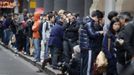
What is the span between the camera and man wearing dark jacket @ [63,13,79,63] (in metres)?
15.8

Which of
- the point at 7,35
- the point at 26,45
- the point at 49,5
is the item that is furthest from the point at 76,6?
the point at 49,5

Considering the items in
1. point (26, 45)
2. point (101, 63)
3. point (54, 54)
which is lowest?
point (26, 45)

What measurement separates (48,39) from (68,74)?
3.27 meters

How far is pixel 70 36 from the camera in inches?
631

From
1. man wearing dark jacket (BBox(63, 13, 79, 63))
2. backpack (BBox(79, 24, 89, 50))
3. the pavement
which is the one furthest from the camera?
the pavement

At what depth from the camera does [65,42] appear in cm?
1633

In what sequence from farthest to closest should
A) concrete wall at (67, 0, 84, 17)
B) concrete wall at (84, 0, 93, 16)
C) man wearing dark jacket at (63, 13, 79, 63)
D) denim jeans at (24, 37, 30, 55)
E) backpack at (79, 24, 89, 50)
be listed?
A: concrete wall at (67, 0, 84, 17) → concrete wall at (84, 0, 93, 16) → denim jeans at (24, 37, 30, 55) → man wearing dark jacket at (63, 13, 79, 63) → backpack at (79, 24, 89, 50)

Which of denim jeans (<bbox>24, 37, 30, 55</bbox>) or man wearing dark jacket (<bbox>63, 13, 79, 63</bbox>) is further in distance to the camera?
denim jeans (<bbox>24, 37, 30, 55</bbox>)

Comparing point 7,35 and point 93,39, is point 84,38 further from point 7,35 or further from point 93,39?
point 7,35

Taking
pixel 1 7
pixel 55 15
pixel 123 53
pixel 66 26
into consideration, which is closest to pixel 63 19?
pixel 66 26

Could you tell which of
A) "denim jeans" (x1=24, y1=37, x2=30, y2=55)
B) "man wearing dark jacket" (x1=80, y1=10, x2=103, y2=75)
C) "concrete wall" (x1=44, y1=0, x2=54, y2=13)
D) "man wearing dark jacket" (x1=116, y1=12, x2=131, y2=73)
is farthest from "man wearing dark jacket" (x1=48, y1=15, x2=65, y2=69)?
"concrete wall" (x1=44, y1=0, x2=54, y2=13)

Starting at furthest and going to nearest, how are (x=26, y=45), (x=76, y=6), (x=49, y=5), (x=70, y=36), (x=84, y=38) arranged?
(x=49, y=5)
(x=76, y=6)
(x=26, y=45)
(x=70, y=36)
(x=84, y=38)

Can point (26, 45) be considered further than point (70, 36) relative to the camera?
Yes

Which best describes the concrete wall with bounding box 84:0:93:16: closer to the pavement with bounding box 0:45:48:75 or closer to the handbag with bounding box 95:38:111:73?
the pavement with bounding box 0:45:48:75
